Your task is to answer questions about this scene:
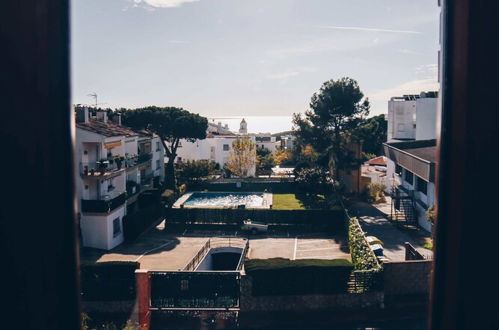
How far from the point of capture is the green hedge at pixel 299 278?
687 inches

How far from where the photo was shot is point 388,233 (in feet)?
93.7

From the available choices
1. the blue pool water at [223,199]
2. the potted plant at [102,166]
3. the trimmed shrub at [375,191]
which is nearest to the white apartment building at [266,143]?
the blue pool water at [223,199]

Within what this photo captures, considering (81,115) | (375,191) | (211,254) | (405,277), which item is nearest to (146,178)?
(81,115)

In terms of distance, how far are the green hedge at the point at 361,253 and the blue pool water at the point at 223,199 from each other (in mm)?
16388

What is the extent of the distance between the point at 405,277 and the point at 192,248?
537 inches

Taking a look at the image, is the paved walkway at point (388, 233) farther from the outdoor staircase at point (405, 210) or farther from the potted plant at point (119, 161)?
the potted plant at point (119, 161)

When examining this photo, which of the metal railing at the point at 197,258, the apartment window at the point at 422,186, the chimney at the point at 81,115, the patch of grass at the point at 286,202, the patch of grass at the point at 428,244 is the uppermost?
the chimney at the point at 81,115

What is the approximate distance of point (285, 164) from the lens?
239 feet

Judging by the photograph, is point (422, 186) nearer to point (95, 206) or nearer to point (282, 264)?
point (282, 264)

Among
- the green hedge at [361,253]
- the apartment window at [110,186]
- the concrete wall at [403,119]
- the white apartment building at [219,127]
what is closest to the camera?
the green hedge at [361,253]

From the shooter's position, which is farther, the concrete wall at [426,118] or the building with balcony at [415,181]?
the concrete wall at [426,118]

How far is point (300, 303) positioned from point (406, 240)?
1203 cm
